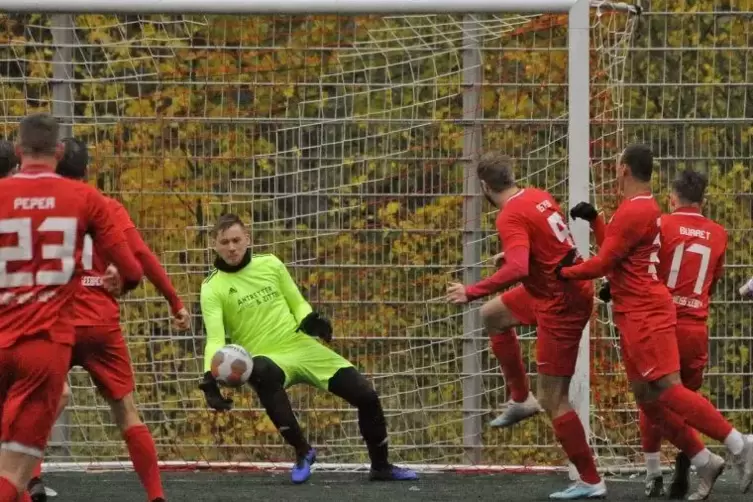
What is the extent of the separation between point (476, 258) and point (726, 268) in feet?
5.29

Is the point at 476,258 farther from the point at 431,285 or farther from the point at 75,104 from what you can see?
the point at 75,104

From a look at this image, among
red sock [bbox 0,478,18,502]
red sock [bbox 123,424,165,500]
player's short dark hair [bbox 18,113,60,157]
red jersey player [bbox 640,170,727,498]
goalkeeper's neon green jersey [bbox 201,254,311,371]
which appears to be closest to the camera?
red sock [bbox 0,478,18,502]

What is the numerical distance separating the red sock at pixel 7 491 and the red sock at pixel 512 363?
3740 millimetres

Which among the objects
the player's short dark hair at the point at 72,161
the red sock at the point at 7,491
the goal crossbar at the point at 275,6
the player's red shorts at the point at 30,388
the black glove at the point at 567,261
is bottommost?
the red sock at the point at 7,491

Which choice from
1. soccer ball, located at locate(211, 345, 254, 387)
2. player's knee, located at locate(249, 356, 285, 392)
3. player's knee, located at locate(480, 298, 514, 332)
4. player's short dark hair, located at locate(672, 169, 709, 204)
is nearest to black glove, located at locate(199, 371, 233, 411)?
soccer ball, located at locate(211, 345, 254, 387)

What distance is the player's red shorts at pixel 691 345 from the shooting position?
8.54 m

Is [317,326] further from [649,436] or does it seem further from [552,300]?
[649,436]

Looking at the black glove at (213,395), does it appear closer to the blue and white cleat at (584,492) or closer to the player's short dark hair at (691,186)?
the blue and white cleat at (584,492)

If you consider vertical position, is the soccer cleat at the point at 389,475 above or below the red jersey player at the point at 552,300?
below

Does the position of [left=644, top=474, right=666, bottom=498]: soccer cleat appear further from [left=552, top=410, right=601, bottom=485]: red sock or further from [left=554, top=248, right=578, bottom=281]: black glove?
[left=554, top=248, right=578, bottom=281]: black glove

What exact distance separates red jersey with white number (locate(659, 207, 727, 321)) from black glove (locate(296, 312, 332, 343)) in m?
1.97

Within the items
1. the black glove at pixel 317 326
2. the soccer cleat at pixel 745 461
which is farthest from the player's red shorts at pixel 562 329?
the black glove at pixel 317 326

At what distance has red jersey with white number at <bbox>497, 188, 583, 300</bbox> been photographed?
322 inches

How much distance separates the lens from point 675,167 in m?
10.2
